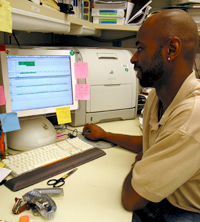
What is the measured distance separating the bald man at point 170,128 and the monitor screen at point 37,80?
417mm

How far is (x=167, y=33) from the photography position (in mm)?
730

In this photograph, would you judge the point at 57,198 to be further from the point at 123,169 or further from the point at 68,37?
the point at 68,37

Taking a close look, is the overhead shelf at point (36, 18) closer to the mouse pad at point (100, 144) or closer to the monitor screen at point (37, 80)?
the monitor screen at point (37, 80)

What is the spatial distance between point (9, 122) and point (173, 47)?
72 centimetres

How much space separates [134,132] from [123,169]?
0.46 m

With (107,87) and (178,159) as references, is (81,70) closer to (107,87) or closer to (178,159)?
(107,87)

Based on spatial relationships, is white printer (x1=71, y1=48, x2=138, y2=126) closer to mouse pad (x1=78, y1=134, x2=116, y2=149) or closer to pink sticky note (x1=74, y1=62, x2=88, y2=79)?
pink sticky note (x1=74, y1=62, x2=88, y2=79)

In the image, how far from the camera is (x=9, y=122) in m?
0.94

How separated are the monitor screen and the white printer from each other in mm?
204

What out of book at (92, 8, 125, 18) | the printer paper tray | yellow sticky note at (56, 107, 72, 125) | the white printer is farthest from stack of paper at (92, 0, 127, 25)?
yellow sticky note at (56, 107, 72, 125)

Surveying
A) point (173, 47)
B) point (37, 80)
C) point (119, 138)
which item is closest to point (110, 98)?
point (119, 138)

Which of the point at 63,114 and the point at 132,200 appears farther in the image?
the point at 63,114

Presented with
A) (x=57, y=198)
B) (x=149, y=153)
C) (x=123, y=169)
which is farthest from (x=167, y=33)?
(x=57, y=198)

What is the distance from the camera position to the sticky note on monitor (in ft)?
3.03
